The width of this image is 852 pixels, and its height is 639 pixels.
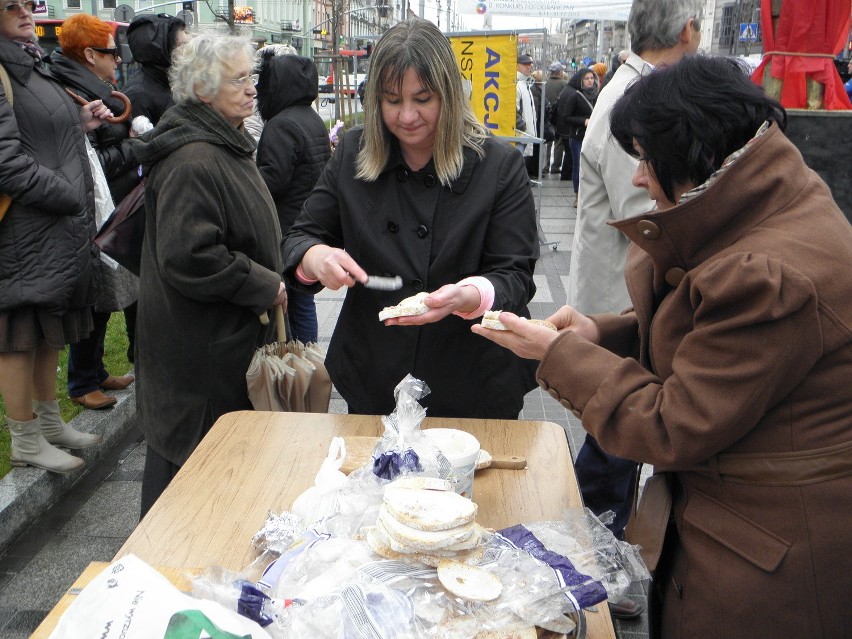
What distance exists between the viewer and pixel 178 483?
1.76 metres

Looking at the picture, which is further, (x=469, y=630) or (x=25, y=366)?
(x=25, y=366)

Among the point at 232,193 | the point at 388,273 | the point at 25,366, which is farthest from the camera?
the point at 25,366

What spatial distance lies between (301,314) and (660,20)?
9.02ft

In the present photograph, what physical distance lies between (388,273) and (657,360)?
2.97ft

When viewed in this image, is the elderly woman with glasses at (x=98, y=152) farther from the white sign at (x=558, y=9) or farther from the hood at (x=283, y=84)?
the white sign at (x=558, y=9)

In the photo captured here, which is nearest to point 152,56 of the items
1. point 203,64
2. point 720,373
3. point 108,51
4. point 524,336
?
point 108,51

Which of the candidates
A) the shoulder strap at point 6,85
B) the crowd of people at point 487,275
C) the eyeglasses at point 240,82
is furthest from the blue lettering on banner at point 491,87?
the shoulder strap at point 6,85

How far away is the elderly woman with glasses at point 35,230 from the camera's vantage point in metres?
3.17

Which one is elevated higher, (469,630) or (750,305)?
(750,305)

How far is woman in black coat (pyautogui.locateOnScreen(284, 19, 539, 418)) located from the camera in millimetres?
2084

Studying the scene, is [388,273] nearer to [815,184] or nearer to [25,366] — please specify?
[815,184]

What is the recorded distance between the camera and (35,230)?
3.26m

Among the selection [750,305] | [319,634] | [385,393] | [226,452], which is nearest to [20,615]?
[226,452]

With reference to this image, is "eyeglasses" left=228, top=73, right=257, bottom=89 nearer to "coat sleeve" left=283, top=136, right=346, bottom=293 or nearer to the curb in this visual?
"coat sleeve" left=283, top=136, right=346, bottom=293
